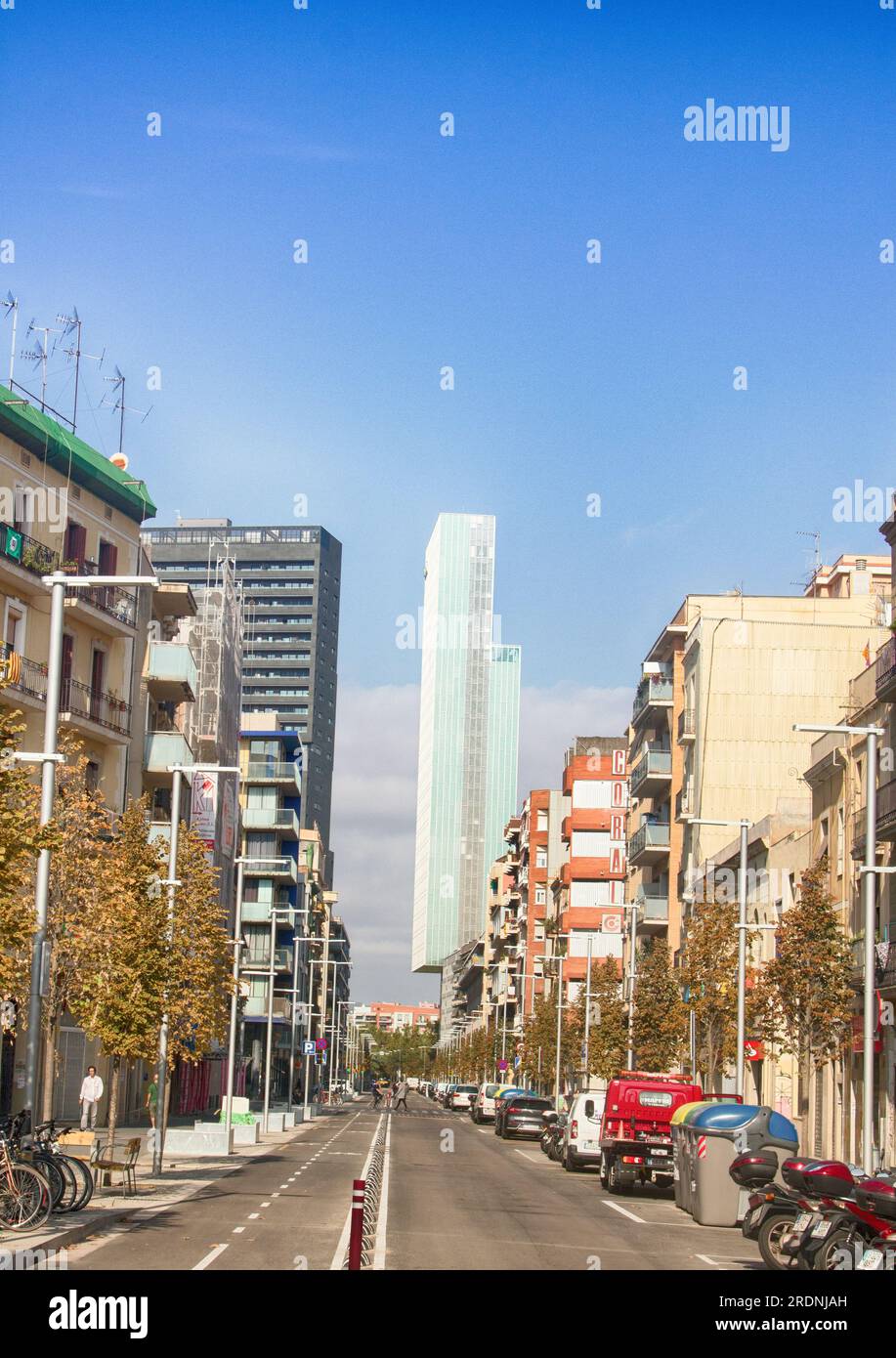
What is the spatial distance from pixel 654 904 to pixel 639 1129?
1918 inches

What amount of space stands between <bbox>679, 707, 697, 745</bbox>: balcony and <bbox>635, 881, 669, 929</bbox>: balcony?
9713 mm

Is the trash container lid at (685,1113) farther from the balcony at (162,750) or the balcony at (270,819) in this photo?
the balcony at (270,819)

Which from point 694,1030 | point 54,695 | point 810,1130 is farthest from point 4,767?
point 694,1030

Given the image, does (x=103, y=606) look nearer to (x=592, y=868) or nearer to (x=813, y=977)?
(x=813, y=977)

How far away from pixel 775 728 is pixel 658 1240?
50.1m

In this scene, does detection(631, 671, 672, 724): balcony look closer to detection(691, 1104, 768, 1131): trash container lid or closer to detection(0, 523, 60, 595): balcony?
detection(0, 523, 60, 595): balcony

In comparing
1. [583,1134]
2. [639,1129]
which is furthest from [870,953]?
Result: [583,1134]

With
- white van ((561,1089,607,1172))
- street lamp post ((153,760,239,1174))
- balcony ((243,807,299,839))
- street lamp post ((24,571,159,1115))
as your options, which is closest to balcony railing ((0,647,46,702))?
street lamp post ((153,760,239,1174))

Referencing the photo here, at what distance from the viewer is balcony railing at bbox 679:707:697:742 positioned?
245ft

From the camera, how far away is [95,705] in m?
52.9

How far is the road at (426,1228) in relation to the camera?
19562mm

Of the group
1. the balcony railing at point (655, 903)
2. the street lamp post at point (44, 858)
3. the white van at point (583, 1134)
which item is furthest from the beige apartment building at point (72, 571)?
the balcony railing at point (655, 903)

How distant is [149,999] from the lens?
30766 millimetres
